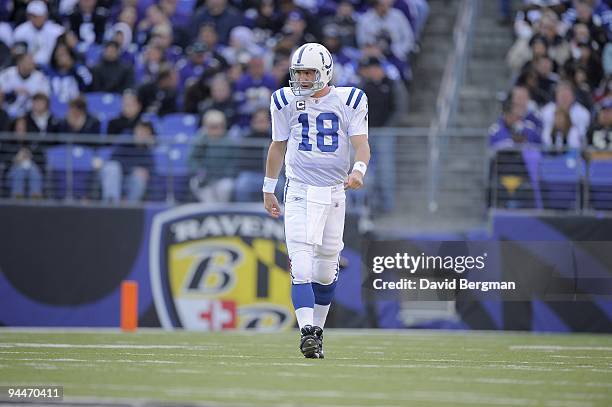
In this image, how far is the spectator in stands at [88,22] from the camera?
63.4 feet

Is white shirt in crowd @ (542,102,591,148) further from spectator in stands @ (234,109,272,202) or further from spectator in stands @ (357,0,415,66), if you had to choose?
spectator in stands @ (234,109,272,202)

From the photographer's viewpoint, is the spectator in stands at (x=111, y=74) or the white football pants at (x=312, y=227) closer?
the white football pants at (x=312, y=227)

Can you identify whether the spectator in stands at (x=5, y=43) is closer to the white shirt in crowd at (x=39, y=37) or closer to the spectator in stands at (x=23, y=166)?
the white shirt in crowd at (x=39, y=37)

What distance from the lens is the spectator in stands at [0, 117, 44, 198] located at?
15.2 meters

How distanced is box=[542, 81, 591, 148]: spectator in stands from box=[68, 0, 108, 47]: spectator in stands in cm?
658

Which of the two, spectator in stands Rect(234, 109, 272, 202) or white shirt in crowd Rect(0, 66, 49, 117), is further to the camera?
white shirt in crowd Rect(0, 66, 49, 117)

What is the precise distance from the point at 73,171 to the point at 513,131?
4984 millimetres

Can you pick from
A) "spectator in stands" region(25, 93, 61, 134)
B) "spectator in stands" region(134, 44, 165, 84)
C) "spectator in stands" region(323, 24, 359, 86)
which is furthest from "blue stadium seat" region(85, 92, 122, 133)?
"spectator in stands" region(323, 24, 359, 86)

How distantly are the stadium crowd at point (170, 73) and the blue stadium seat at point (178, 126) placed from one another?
0.02 m

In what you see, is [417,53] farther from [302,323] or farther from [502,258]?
[302,323]

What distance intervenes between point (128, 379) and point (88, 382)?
27 centimetres

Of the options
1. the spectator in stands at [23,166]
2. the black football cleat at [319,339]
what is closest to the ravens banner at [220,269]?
the spectator in stands at [23,166]

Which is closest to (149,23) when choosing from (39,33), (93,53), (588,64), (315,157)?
(93,53)

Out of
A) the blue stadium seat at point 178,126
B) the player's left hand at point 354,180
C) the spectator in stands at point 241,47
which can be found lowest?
the player's left hand at point 354,180
